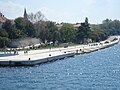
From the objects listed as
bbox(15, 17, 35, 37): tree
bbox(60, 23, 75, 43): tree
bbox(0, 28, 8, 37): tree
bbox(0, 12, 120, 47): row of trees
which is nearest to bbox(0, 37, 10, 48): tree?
bbox(0, 12, 120, 47): row of trees

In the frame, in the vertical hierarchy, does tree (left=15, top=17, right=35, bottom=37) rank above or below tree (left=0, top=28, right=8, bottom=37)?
above

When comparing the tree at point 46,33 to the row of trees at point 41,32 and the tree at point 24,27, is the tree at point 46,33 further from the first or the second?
the tree at point 24,27

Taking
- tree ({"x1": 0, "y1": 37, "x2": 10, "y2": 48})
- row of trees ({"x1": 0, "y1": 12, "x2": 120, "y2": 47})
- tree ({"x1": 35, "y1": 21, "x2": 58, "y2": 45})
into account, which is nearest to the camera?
tree ({"x1": 0, "y1": 37, "x2": 10, "y2": 48})

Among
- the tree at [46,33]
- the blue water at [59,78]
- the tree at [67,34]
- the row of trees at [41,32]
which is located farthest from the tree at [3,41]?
the blue water at [59,78]

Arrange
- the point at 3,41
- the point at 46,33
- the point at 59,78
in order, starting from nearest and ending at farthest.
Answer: the point at 59,78
the point at 3,41
the point at 46,33

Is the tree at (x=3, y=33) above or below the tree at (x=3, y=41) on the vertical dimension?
above

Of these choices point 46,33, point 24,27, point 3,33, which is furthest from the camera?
point 46,33

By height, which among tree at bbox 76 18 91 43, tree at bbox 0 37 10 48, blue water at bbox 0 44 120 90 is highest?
tree at bbox 76 18 91 43

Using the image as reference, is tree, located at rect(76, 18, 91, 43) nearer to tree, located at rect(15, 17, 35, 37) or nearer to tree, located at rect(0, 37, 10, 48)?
tree, located at rect(15, 17, 35, 37)

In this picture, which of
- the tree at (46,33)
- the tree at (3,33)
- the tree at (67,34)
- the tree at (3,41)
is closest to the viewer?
the tree at (3,41)

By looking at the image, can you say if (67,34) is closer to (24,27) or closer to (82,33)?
(82,33)

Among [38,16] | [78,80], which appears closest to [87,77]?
[78,80]

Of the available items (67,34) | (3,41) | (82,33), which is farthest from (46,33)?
(3,41)

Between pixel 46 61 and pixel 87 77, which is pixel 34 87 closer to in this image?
pixel 87 77
